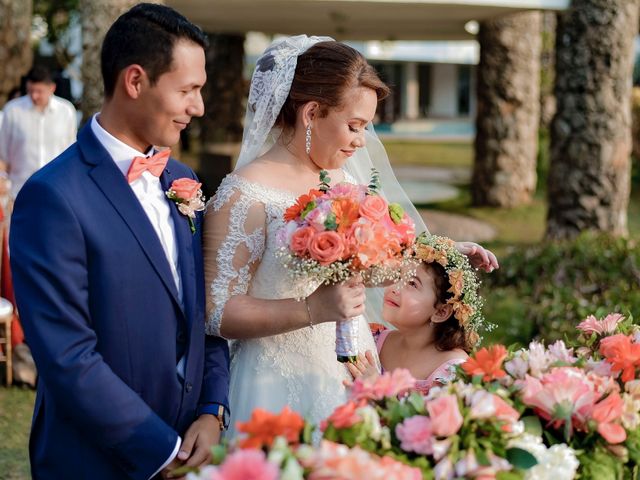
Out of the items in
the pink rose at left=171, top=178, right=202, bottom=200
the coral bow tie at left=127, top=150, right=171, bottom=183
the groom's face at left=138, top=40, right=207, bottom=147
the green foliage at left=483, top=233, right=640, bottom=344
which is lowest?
the green foliage at left=483, top=233, right=640, bottom=344

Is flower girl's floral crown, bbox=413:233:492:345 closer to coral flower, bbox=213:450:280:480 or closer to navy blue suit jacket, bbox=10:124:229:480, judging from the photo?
navy blue suit jacket, bbox=10:124:229:480

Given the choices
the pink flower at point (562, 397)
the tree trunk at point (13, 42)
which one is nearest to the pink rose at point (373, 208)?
the pink flower at point (562, 397)

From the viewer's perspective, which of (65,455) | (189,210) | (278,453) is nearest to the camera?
(278,453)

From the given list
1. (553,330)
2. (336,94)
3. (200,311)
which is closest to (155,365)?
(200,311)

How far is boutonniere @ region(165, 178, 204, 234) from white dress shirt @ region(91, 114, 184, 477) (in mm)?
29

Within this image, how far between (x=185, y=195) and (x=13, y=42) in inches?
329

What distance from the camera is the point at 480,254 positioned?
3.39 metres

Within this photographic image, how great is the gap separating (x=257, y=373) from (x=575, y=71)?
26.3 ft

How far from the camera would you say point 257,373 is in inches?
121

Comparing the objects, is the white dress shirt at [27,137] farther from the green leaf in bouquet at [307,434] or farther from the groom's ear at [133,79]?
the green leaf in bouquet at [307,434]

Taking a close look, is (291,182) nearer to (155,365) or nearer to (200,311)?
(200,311)

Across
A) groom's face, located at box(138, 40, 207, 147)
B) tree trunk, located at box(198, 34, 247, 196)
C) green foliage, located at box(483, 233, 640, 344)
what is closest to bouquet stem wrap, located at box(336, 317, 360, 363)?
groom's face, located at box(138, 40, 207, 147)

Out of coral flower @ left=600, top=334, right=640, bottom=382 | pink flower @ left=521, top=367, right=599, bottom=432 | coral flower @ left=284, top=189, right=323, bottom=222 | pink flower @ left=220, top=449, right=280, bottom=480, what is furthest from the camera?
coral flower @ left=284, top=189, right=323, bottom=222

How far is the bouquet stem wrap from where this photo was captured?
290 centimetres
